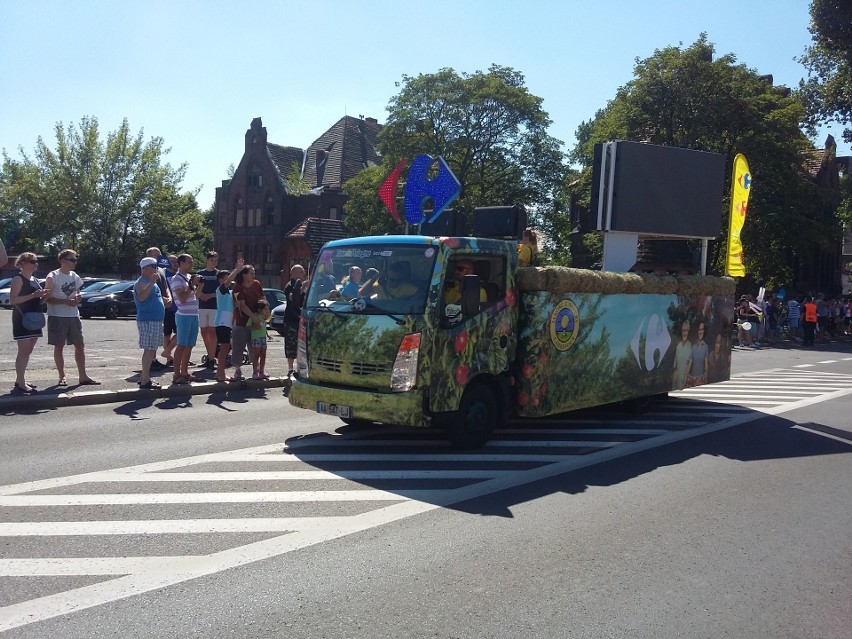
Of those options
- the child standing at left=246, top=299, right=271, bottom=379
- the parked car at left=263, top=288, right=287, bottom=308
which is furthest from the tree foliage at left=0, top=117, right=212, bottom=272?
the child standing at left=246, top=299, right=271, bottom=379

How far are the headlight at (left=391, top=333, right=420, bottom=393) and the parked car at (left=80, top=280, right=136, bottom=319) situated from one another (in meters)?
27.0

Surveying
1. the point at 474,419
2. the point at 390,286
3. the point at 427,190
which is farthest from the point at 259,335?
the point at 474,419

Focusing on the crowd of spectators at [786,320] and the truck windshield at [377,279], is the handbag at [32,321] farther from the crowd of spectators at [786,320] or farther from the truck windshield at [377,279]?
the crowd of spectators at [786,320]

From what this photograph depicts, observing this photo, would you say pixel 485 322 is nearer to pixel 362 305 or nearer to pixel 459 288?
pixel 459 288

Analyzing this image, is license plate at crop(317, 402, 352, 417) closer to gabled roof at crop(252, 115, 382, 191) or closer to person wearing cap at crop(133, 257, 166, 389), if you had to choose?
person wearing cap at crop(133, 257, 166, 389)

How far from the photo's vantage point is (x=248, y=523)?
5.93m

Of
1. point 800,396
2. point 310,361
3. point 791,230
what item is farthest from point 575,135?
point 310,361

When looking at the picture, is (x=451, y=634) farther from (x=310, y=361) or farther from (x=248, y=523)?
(x=310, y=361)

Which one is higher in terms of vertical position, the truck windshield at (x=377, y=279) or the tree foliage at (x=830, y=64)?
the tree foliage at (x=830, y=64)

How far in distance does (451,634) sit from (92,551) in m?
2.48

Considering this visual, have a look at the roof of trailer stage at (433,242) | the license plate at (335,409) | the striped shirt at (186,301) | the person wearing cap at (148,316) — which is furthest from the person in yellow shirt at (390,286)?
the striped shirt at (186,301)

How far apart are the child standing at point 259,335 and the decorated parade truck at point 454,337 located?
13.8 feet

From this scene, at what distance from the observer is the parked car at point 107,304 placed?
3200 cm

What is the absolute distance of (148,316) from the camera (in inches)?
461
